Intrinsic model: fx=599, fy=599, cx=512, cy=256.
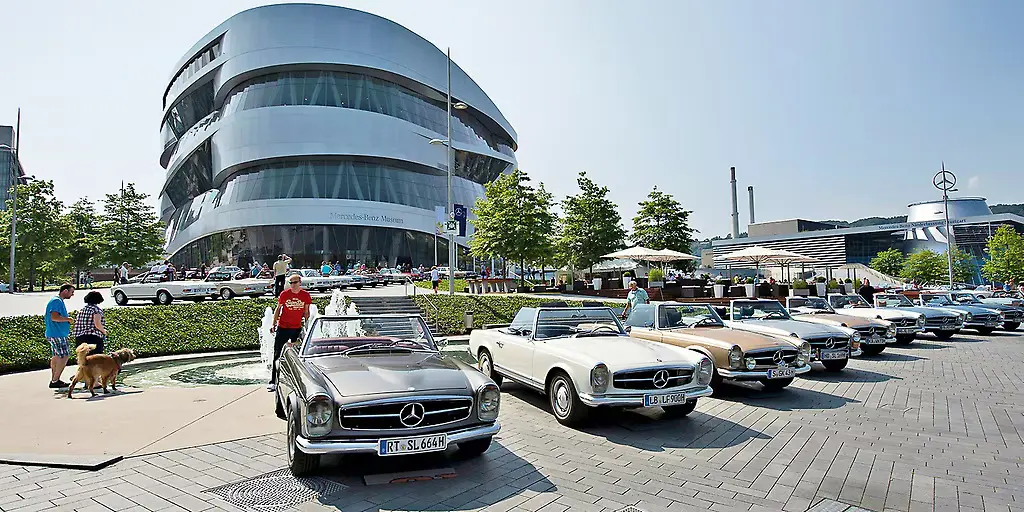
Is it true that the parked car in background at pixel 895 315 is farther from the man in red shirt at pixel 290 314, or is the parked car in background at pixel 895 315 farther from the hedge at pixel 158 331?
the hedge at pixel 158 331

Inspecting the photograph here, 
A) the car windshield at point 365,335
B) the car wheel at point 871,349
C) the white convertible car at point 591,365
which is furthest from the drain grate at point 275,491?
the car wheel at point 871,349

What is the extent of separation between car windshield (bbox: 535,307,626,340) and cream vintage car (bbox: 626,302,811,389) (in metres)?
1.30

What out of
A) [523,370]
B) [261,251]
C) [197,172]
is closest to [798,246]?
[261,251]

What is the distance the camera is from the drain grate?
4562mm

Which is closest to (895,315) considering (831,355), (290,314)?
(831,355)

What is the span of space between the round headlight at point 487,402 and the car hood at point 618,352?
1.75m

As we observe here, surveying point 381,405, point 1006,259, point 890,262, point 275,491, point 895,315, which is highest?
point 890,262

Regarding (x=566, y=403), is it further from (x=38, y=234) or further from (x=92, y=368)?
(x=38, y=234)

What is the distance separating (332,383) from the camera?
509 cm

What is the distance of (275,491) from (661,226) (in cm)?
3492

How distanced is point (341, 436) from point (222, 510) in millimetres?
964

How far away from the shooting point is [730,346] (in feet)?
28.3

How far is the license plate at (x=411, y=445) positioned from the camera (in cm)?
474

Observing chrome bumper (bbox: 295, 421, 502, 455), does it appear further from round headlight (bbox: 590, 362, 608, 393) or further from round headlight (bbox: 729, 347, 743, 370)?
round headlight (bbox: 729, 347, 743, 370)
